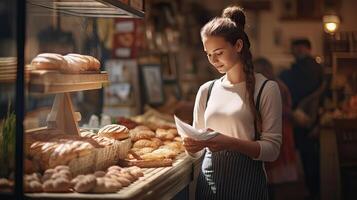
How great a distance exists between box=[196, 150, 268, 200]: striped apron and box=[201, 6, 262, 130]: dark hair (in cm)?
21

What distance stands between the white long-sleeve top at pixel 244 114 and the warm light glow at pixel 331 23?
4.62 m

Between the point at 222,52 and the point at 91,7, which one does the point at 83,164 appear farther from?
the point at 91,7

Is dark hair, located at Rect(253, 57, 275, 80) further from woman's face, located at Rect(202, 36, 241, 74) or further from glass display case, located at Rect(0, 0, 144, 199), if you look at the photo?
woman's face, located at Rect(202, 36, 241, 74)

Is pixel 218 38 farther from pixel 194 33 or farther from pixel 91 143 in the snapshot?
pixel 194 33

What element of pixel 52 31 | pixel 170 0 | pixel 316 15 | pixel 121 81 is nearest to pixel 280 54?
pixel 316 15

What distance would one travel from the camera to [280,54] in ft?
39.4

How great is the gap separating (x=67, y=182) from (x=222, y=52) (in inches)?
44.1

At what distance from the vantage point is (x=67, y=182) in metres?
2.73

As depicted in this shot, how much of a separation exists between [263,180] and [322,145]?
434cm

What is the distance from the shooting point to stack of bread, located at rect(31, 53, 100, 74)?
9.78ft

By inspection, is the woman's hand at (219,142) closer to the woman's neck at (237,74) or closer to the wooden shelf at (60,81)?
the woman's neck at (237,74)

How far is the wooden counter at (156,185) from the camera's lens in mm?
2666

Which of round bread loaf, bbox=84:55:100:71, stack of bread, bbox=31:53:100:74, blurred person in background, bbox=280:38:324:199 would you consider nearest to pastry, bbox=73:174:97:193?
stack of bread, bbox=31:53:100:74

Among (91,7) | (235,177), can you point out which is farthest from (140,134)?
(235,177)
